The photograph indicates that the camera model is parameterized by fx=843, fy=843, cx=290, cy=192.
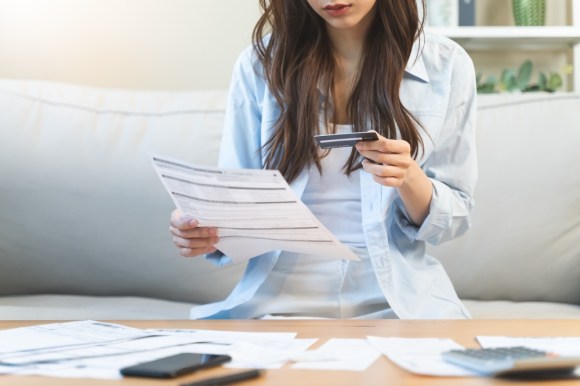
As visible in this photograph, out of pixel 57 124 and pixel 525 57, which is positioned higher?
pixel 525 57

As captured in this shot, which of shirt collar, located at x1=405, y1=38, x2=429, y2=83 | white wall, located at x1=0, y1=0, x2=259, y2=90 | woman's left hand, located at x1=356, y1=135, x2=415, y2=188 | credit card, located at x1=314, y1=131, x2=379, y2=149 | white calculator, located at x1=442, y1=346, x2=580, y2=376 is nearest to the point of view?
white calculator, located at x1=442, y1=346, x2=580, y2=376

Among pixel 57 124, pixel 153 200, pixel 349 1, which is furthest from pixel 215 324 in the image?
pixel 57 124

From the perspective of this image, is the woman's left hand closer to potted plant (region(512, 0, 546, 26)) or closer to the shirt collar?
the shirt collar

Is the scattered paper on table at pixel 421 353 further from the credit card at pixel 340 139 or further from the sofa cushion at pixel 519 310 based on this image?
the sofa cushion at pixel 519 310

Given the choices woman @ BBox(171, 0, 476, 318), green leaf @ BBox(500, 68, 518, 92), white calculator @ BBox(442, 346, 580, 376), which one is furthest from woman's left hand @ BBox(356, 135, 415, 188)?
green leaf @ BBox(500, 68, 518, 92)

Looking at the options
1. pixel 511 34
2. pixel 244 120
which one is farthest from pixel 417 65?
pixel 511 34

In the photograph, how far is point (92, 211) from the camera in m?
1.82

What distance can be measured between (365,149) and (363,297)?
0.27 metres

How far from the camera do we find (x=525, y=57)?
8.74ft

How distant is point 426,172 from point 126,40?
1290 millimetres

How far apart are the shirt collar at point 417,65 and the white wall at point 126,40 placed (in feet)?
3.56

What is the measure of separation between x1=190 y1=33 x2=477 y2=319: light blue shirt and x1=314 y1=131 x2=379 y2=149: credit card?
29 cm

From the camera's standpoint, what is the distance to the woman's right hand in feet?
3.99

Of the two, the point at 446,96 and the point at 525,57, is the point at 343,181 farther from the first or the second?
the point at 525,57
